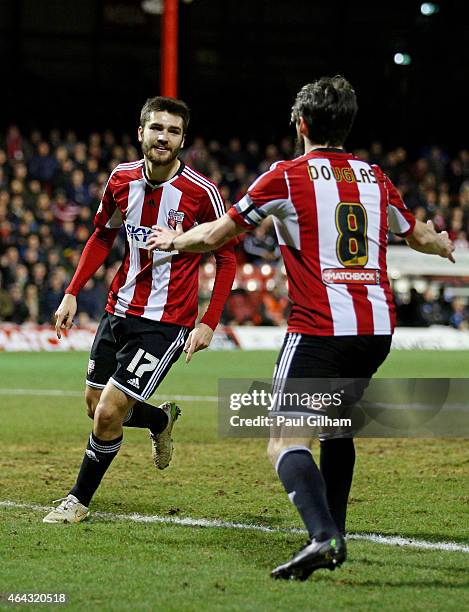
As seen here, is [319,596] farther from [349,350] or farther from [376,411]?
[376,411]

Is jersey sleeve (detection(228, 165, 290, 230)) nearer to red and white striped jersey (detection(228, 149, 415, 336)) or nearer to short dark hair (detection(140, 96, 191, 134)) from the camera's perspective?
red and white striped jersey (detection(228, 149, 415, 336))

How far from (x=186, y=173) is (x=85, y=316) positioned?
1494 centimetres

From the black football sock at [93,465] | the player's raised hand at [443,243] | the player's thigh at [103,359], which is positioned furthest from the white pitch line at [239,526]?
the player's raised hand at [443,243]

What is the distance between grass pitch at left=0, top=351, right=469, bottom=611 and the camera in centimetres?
457

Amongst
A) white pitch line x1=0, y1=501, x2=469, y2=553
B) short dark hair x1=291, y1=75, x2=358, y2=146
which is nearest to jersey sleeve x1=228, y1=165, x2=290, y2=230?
short dark hair x1=291, y1=75, x2=358, y2=146

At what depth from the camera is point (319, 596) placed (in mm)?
4504

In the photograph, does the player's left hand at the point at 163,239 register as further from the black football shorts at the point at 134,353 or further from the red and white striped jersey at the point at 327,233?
the black football shorts at the point at 134,353

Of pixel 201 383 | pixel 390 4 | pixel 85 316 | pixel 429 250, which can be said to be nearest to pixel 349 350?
pixel 429 250

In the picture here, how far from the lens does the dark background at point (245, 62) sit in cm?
3378

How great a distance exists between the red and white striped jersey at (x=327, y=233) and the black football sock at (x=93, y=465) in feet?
5.80

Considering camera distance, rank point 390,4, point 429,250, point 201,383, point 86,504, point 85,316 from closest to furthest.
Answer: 1. point 429,250
2. point 86,504
3. point 201,383
4. point 85,316
5. point 390,4

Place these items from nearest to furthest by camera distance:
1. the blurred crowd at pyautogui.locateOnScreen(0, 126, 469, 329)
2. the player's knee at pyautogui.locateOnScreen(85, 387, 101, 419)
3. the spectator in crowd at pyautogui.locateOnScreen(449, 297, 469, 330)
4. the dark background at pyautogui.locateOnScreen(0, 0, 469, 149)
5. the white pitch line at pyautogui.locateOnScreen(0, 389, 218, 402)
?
the player's knee at pyautogui.locateOnScreen(85, 387, 101, 419)
the white pitch line at pyautogui.locateOnScreen(0, 389, 218, 402)
the blurred crowd at pyautogui.locateOnScreen(0, 126, 469, 329)
the spectator in crowd at pyautogui.locateOnScreen(449, 297, 469, 330)
the dark background at pyautogui.locateOnScreen(0, 0, 469, 149)

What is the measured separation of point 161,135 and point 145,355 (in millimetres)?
1263

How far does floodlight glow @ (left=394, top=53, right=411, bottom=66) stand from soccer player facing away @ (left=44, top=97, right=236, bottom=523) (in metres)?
31.6
